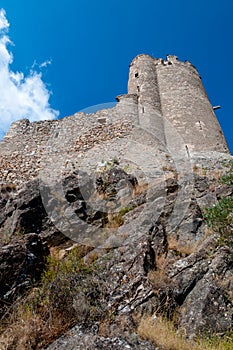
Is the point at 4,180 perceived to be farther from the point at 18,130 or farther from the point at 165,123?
the point at 165,123

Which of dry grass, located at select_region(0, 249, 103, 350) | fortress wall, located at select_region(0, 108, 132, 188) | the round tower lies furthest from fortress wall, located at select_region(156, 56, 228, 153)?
dry grass, located at select_region(0, 249, 103, 350)

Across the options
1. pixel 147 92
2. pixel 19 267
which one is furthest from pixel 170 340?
pixel 147 92

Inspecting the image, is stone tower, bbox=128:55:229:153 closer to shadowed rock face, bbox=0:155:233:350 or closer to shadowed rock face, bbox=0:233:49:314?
shadowed rock face, bbox=0:155:233:350

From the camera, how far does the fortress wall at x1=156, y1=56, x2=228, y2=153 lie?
15.6 m

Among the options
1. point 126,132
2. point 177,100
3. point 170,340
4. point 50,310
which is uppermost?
point 177,100

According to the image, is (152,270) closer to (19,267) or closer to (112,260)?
(112,260)

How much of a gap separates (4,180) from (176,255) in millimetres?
9290

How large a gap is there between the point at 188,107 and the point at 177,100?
33.1 inches

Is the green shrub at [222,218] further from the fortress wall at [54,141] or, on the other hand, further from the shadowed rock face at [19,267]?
the fortress wall at [54,141]

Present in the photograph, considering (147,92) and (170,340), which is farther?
(147,92)

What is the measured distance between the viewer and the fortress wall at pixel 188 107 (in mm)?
15633

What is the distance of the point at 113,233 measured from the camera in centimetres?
642

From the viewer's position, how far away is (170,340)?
3398 mm

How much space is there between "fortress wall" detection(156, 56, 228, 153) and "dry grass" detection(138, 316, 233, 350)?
12.1 m
